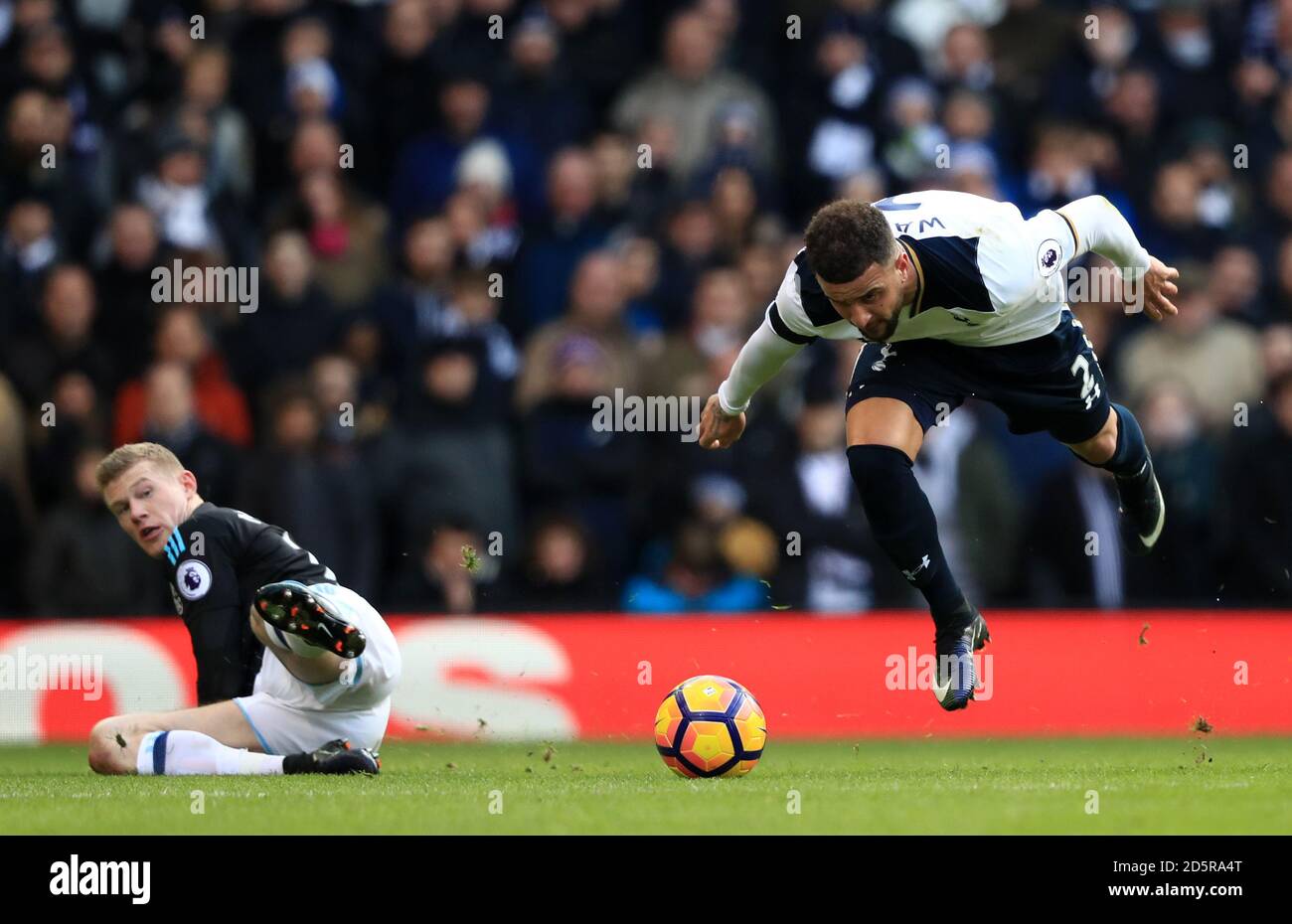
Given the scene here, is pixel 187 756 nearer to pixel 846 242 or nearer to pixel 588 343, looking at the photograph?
pixel 846 242

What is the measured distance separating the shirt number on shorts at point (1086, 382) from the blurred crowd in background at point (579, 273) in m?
3.18

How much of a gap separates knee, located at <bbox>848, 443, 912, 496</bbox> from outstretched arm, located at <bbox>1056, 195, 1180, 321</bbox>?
3.78 ft

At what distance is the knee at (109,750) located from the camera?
8258 mm

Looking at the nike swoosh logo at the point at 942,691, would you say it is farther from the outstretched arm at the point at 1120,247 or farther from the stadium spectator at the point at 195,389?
the stadium spectator at the point at 195,389

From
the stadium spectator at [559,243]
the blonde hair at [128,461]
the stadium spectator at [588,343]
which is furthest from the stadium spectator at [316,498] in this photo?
the blonde hair at [128,461]

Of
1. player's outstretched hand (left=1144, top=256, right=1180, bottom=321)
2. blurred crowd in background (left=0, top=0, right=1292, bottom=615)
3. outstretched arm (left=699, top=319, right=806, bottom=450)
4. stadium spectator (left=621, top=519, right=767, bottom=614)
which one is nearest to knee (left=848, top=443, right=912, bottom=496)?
outstretched arm (left=699, top=319, right=806, bottom=450)

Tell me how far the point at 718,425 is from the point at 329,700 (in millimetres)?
1983

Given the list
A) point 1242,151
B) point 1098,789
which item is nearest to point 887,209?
point 1098,789

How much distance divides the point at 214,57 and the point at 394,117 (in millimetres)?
1276

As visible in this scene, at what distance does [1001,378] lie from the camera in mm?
8344

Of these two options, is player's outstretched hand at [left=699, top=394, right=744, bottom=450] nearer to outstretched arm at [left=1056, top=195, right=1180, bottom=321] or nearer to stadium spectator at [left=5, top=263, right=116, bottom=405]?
outstretched arm at [left=1056, top=195, right=1180, bottom=321]

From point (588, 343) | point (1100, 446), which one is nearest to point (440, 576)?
point (588, 343)

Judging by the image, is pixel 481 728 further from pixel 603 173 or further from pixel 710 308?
pixel 603 173

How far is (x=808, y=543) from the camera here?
11.7 m
